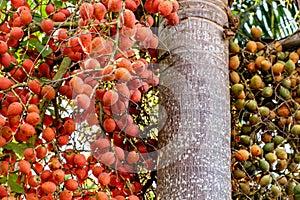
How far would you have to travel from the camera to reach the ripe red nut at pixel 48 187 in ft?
4.42

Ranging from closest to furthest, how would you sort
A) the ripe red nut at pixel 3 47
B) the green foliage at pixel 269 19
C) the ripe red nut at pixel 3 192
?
1. the ripe red nut at pixel 3 192
2. the ripe red nut at pixel 3 47
3. the green foliage at pixel 269 19

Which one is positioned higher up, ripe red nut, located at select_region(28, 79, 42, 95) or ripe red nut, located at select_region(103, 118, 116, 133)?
ripe red nut, located at select_region(28, 79, 42, 95)

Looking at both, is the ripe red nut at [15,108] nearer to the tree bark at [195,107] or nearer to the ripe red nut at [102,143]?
the ripe red nut at [102,143]

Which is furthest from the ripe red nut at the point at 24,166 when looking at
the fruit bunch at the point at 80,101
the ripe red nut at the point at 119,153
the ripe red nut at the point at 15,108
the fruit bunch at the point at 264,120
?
the fruit bunch at the point at 264,120

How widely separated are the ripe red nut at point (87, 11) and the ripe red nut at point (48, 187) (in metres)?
0.37

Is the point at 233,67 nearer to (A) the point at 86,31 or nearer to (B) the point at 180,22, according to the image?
(B) the point at 180,22

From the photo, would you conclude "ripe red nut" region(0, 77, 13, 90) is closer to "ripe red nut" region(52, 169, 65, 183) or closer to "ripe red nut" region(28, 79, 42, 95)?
"ripe red nut" region(28, 79, 42, 95)

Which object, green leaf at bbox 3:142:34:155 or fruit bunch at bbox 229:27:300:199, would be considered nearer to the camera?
green leaf at bbox 3:142:34:155

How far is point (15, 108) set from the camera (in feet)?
4.47

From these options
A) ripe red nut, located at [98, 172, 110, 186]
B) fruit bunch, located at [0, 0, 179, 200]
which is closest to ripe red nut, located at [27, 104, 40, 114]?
fruit bunch, located at [0, 0, 179, 200]

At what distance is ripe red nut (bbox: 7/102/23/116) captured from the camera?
136 centimetres

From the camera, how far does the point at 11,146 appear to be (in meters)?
1.43

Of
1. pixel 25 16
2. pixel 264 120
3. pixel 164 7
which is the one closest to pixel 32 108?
pixel 25 16

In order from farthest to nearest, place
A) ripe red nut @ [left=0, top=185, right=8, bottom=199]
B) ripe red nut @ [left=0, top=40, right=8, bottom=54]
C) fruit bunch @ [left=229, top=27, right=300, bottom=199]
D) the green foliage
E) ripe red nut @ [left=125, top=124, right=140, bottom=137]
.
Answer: the green foliage → fruit bunch @ [left=229, top=27, right=300, bottom=199] → ripe red nut @ [left=125, top=124, right=140, bottom=137] → ripe red nut @ [left=0, top=40, right=8, bottom=54] → ripe red nut @ [left=0, top=185, right=8, bottom=199]
